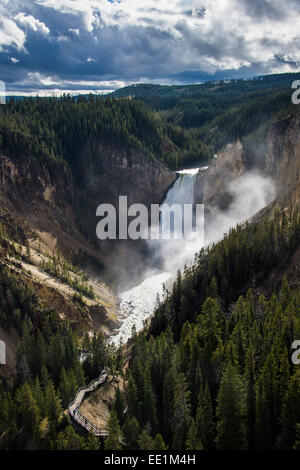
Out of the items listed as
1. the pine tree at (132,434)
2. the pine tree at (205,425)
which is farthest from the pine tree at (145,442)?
the pine tree at (205,425)

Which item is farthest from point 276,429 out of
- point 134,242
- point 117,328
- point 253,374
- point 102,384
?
point 134,242

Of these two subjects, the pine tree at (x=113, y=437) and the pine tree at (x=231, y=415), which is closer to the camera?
the pine tree at (x=231, y=415)

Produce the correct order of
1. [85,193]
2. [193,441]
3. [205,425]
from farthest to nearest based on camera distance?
1. [85,193]
2. [205,425]
3. [193,441]

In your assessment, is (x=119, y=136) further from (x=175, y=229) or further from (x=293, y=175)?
(x=293, y=175)

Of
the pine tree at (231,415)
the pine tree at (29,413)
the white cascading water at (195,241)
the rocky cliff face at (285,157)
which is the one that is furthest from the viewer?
the white cascading water at (195,241)

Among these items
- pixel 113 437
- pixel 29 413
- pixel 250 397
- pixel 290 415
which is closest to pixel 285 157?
pixel 250 397

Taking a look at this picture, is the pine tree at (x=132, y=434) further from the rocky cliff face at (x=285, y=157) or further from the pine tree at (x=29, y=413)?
the rocky cliff face at (x=285, y=157)

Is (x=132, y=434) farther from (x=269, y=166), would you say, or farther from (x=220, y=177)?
(x=220, y=177)

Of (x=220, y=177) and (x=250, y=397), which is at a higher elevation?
(x=220, y=177)
